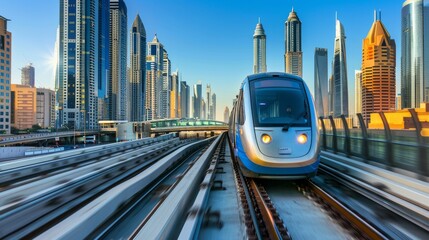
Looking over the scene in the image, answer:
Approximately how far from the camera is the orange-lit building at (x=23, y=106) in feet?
473

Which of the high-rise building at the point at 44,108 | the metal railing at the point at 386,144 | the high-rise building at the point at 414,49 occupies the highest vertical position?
the high-rise building at the point at 414,49

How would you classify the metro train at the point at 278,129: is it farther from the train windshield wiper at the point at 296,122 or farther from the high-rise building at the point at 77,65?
the high-rise building at the point at 77,65

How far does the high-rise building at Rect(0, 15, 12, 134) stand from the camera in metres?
85.6

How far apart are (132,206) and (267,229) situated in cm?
268

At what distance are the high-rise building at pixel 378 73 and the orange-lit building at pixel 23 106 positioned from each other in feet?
518

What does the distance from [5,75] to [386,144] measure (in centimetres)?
11070

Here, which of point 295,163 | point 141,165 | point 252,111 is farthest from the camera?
point 141,165

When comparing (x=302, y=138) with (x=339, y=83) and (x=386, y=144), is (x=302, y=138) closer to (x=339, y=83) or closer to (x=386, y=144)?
(x=386, y=144)

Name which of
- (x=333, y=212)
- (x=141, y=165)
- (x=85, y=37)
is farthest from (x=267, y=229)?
(x=85, y=37)

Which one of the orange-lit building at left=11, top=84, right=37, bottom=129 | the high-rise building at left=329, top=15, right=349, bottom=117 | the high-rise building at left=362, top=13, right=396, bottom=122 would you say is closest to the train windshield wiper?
the high-rise building at left=362, top=13, right=396, bottom=122

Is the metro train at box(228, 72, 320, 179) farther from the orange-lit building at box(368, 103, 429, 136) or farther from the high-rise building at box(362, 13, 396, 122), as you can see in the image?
the high-rise building at box(362, 13, 396, 122)

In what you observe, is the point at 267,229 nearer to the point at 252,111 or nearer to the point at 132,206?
the point at 132,206

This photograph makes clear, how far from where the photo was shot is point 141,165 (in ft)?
33.1

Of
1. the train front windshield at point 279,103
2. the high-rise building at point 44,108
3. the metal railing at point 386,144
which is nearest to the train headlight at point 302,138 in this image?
the train front windshield at point 279,103
